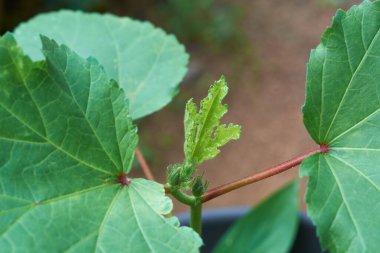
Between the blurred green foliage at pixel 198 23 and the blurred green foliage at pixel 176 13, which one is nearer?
the blurred green foliage at pixel 176 13

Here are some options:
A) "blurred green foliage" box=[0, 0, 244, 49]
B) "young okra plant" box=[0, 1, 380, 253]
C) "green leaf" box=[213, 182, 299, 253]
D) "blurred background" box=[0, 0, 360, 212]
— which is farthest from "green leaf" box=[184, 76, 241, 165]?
"blurred green foliage" box=[0, 0, 244, 49]

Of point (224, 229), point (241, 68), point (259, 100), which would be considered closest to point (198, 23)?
point (241, 68)

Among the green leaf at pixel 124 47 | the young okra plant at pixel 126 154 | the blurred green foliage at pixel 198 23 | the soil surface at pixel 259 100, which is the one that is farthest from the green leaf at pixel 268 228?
the blurred green foliage at pixel 198 23

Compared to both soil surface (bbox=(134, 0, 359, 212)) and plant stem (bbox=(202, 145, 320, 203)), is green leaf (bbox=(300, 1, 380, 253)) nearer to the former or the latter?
plant stem (bbox=(202, 145, 320, 203))

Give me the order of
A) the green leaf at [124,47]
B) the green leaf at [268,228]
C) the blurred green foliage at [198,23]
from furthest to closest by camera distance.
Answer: the blurred green foliage at [198,23]
the green leaf at [268,228]
the green leaf at [124,47]

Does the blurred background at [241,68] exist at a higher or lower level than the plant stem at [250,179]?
higher

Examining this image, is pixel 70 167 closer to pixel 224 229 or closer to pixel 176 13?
pixel 224 229

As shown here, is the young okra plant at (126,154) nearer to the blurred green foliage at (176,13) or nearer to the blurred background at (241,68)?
the blurred background at (241,68)
